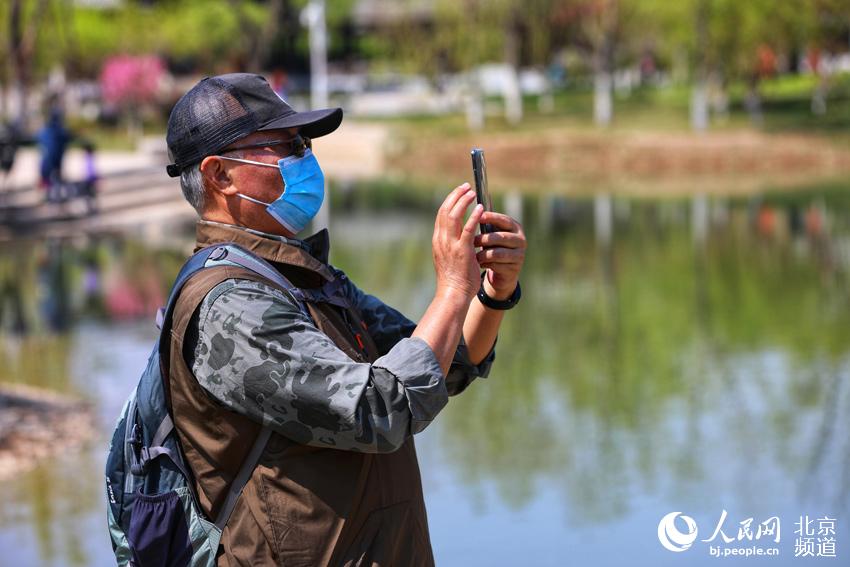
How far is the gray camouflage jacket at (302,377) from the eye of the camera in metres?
2.18

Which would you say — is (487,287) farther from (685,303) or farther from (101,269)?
(101,269)

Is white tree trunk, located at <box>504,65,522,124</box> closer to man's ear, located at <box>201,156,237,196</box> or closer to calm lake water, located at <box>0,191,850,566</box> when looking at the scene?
calm lake water, located at <box>0,191,850,566</box>

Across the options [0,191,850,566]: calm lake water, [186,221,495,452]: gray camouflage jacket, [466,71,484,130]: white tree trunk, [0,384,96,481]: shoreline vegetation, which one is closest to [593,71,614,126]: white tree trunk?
[466,71,484,130]: white tree trunk

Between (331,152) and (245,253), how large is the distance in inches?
1392

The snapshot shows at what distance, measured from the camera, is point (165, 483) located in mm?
2342

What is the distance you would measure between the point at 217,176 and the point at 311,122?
198 millimetres

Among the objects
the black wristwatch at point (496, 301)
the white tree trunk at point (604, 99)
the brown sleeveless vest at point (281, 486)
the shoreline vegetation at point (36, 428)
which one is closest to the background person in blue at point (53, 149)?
the shoreline vegetation at point (36, 428)

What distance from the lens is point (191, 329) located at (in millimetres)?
2256

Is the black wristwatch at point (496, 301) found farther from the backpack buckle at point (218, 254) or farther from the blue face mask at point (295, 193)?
the backpack buckle at point (218, 254)

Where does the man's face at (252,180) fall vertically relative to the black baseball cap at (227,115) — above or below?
below

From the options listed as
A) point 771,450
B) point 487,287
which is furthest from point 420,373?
point 771,450

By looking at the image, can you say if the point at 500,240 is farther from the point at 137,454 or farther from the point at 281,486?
the point at 137,454

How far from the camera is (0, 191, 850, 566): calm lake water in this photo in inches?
251

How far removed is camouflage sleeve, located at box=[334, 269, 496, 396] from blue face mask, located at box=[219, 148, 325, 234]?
279 millimetres
